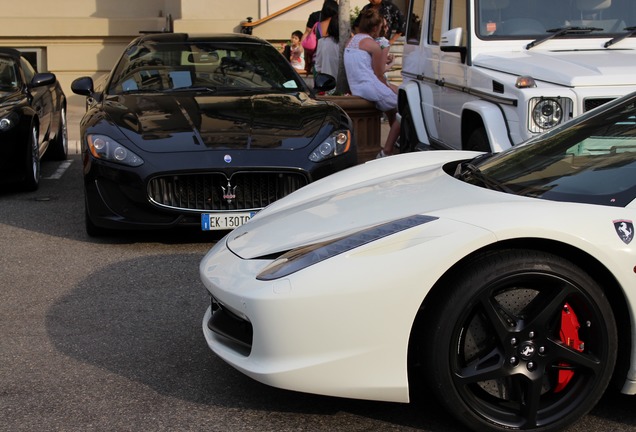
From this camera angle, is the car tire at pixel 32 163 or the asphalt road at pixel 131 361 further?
the car tire at pixel 32 163

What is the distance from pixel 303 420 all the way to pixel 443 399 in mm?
598

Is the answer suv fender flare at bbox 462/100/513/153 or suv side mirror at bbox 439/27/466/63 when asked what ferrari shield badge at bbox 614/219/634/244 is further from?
suv side mirror at bbox 439/27/466/63

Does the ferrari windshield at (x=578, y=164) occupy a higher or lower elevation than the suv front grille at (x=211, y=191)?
higher

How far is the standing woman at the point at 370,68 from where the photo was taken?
404 inches

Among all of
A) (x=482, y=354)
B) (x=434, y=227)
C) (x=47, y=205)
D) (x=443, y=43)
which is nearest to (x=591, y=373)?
(x=482, y=354)

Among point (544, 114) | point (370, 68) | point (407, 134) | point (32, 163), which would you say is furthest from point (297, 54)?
point (544, 114)

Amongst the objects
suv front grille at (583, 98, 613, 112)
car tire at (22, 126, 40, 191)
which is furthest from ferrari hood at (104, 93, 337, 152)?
suv front grille at (583, 98, 613, 112)

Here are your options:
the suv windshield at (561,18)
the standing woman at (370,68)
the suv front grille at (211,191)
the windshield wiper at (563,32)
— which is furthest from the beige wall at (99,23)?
the suv front grille at (211,191)

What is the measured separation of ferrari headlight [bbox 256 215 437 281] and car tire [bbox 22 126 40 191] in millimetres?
5493

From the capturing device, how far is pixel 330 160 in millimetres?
6754

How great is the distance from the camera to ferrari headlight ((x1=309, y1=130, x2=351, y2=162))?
671 centimetres

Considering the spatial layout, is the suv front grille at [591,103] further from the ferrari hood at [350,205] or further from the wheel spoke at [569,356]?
the wheel spoke at [569,356]

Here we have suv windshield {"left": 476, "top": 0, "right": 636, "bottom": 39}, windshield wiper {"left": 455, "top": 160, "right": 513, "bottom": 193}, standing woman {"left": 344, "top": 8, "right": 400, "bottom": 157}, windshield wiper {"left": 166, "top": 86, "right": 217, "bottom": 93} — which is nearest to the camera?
windshield wiper {"left": 455, "top": 160, "right": 513, "bottom": 193}

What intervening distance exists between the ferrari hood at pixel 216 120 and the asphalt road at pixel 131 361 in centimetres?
75
